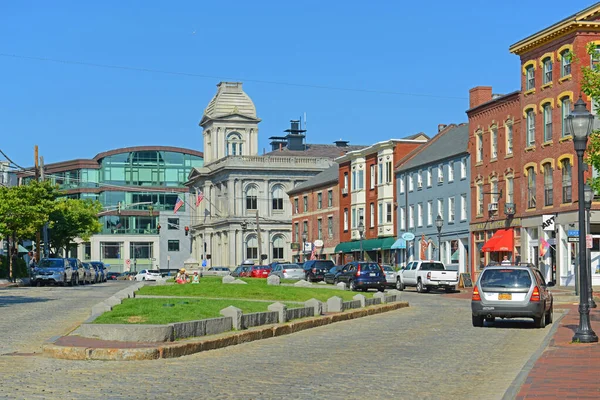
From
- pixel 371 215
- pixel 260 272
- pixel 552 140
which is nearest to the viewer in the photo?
pixel 552 140

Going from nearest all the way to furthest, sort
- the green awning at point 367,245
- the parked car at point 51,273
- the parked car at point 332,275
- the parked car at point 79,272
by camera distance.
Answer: the parked car at point 51,273, the parked car at point 332,275, the parked car at point 79,272, the green awning at point 367,245

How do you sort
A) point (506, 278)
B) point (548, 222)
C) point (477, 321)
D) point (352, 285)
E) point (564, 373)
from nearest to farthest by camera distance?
point (564, 373) → point (506, 278) → point (477, 321) → point (352, 285) → point (548, 222)

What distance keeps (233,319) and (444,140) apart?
58922 mm

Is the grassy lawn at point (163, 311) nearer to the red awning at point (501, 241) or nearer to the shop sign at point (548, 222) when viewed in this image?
the shop sign at point (548, 222)

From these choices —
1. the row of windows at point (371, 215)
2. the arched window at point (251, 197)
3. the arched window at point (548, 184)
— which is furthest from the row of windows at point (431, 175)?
the arched window at point (251, 197)

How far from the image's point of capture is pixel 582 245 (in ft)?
73.4

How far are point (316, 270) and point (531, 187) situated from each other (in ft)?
46.7

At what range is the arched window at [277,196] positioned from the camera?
403ft

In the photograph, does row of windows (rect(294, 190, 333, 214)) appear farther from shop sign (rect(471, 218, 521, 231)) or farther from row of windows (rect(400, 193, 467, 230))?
shop sign (rect(471, 218, 521, 231))

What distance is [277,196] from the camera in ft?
403

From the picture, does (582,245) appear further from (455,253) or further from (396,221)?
(396,221)

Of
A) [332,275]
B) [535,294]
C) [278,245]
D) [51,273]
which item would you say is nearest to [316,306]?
[535,294]

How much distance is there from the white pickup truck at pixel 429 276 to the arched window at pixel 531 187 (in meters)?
7.73

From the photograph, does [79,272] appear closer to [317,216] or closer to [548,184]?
[548,184]
